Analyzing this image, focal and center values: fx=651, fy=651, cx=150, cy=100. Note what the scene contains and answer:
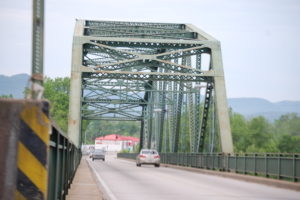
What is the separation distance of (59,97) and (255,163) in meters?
90.5

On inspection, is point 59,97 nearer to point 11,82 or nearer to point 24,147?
point 11,82

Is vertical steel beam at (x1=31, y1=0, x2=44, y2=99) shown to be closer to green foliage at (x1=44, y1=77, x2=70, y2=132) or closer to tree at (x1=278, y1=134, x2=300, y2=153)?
green foliage at (x1=44, y1=77, x2=70, y2=132)

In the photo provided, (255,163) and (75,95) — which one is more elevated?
(75,95)

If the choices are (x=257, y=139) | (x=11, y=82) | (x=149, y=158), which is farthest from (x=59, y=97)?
(x=11, y=82)

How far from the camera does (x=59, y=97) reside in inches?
4523

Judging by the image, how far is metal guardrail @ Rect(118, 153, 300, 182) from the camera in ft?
72.8

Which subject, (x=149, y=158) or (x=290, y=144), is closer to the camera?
(x=149, y=158)

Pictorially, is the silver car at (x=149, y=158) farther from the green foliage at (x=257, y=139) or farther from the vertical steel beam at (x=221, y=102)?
the green foliage at (x=257, y=139)

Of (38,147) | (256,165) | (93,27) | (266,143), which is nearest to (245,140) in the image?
(266,143)

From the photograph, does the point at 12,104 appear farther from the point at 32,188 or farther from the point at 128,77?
the point at 128,77

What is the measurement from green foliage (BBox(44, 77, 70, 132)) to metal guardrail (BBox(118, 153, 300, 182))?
232 ft

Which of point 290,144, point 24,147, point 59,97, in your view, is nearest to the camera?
point 24,147

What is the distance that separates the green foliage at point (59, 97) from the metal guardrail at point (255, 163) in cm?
7073

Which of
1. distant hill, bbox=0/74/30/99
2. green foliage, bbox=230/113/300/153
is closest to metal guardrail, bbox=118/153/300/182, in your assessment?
distant hill, bbox=0/74/30/99
